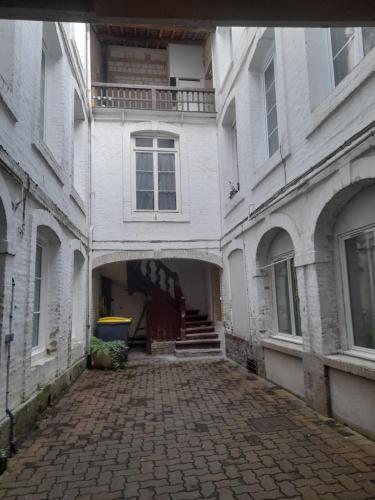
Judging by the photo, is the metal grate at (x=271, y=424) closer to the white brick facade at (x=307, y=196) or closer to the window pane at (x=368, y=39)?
the white brick facade at (x=307, y=196)

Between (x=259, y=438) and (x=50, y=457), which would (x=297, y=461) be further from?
(x=50, y=457)

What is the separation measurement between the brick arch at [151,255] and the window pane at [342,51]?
5.85 metres

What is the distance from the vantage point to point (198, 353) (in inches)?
398

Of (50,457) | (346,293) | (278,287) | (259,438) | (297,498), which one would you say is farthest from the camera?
(278,287)

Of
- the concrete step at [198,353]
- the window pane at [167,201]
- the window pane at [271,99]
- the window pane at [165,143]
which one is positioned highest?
the window pane at [165,143]

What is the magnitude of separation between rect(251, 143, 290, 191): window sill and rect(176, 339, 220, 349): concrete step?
4.83 meters

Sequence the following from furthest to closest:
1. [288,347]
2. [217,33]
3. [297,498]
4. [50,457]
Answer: [217,33] → [288,347] → [50,457] → [297,498]

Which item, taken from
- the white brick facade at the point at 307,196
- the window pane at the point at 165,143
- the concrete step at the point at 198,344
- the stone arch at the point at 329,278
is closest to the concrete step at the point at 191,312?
the concrete step at the point at 198,344

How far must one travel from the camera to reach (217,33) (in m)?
10.2

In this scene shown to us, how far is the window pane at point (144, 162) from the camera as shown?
10383 mm

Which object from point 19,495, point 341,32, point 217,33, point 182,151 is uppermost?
point 217,33

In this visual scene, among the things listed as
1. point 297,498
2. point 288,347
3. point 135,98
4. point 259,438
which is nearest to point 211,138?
Result: point 135,98

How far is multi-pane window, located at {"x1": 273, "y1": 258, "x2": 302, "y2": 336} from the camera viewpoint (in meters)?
6.14

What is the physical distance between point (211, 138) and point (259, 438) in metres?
Answer: 8.31
